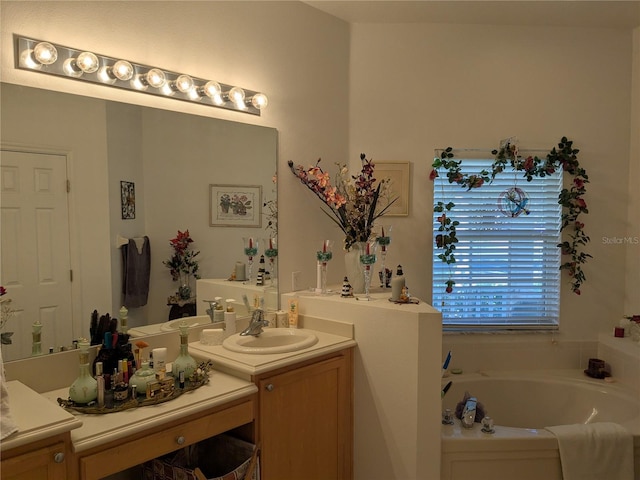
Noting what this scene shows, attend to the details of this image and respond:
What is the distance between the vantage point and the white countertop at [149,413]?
149cm

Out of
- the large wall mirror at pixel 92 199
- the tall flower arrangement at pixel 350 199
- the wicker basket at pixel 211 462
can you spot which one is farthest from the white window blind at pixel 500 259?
the wicker basket at pixel 211 462

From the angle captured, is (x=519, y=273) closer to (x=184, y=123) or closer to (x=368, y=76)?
(x=368, y=76)

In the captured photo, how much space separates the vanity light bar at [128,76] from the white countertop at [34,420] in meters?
1.18

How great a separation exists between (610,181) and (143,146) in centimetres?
300

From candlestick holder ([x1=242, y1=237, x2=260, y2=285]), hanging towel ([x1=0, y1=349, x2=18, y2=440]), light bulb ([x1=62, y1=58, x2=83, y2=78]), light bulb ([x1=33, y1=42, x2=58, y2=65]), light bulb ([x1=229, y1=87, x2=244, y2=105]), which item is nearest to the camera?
hanging towel ([x1=0, y1=349, x2=18, y2=440])

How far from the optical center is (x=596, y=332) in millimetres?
3307

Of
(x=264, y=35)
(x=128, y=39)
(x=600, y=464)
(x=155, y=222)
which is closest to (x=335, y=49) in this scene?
(x=264, y=35)

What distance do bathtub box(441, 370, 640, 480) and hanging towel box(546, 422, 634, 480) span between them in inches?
2.1

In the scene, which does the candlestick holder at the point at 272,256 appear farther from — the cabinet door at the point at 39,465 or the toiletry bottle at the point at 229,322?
the cabinet door at the point at 39,465

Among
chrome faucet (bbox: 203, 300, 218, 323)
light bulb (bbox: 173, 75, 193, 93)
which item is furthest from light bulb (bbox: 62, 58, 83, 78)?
chrome faucet (bbox: 203, 300, 218, 323)

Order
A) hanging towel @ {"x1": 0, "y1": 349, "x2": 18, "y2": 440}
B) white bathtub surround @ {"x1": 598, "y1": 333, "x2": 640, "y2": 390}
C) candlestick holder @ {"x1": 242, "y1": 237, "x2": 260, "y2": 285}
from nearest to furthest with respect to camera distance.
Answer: hanging towel @ {"x1": 0, "y1": 349, "x2": 18, "y2": 440}, candlestick holder @ {"x1": 242, "y1": 237, "x2": 260, "y2": 285}, white bathtub surround @ {"x1": 598, "y1": 333, "x2": 640, "y2": 390}

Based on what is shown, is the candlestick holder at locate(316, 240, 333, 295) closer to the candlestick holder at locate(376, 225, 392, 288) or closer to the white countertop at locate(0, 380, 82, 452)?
the candlestick holder at locate(376, 225, 392, 288)

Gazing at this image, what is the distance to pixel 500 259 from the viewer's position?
10.8 feet

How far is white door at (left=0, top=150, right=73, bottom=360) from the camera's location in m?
1.71
